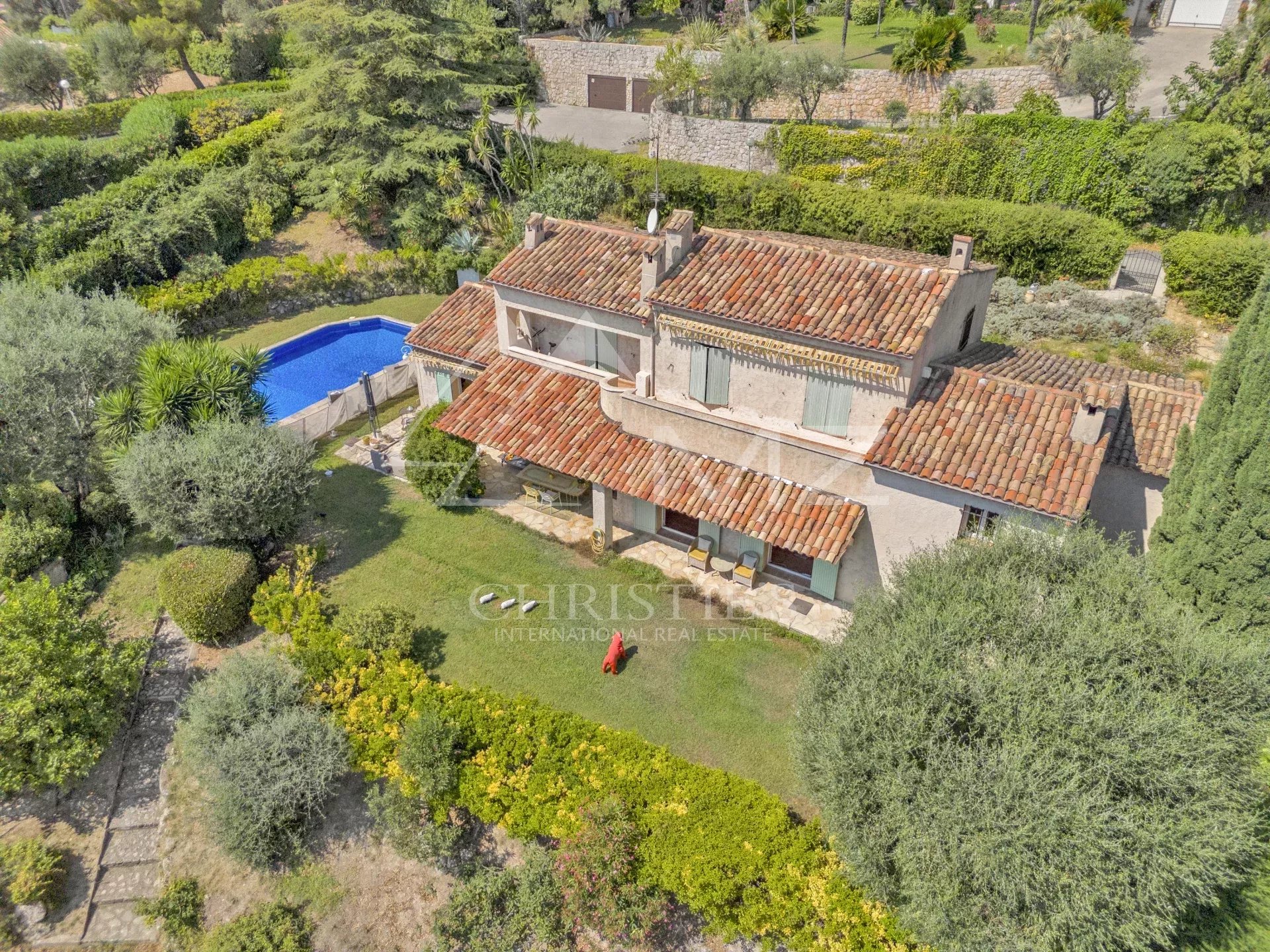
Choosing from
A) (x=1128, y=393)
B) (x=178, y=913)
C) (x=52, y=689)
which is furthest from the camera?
(x=1128, y=393)

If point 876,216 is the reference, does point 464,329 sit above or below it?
below

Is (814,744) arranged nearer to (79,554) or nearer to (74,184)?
(79,554)

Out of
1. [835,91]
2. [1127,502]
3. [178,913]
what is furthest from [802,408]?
[835,91]

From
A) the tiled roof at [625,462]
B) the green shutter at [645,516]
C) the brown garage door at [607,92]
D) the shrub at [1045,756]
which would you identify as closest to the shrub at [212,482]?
the tiled roof at [625,462]

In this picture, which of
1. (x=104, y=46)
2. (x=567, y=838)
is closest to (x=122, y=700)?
(x=567, y=838)

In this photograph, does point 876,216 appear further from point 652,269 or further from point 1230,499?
point 1230,499

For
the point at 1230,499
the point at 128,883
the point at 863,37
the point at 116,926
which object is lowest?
the point at 116,926

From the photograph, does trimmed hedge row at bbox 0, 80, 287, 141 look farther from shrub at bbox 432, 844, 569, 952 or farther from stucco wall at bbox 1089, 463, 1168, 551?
stucco wall at bbox 1089, 463, 1168, 551
